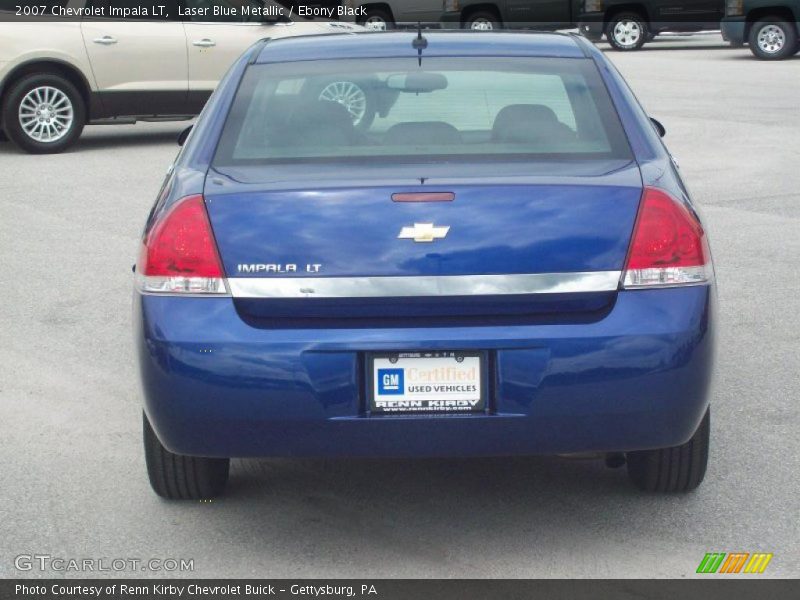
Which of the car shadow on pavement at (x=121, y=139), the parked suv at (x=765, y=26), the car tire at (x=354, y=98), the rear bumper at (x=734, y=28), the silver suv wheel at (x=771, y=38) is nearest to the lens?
the car tire at (x=354, y=98)

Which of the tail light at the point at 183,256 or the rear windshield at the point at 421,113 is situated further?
the rear windshield at the point at 421,113

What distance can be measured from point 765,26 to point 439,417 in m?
21.7

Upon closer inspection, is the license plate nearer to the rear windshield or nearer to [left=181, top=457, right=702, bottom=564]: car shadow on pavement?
[left=181, top=457, right=702, bottom=564]: car shadow on pavement

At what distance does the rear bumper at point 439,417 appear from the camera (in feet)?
13.1

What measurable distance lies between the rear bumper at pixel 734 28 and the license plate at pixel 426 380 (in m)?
21.8

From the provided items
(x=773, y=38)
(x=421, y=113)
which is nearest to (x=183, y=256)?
(x=421, y=113)

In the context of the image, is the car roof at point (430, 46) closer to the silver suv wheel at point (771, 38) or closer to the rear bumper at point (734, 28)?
the silver suv wheel at point (771, 38)

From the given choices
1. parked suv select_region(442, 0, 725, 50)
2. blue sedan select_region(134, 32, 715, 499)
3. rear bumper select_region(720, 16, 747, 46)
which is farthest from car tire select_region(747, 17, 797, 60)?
blue sedan select_region(134, 32, 715, 499)

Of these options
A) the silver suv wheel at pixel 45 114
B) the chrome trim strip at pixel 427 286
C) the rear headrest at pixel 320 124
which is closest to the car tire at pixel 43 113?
the silver suv wheel at pixel 45 114

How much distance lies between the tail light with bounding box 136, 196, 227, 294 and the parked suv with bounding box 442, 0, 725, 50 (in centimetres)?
2416

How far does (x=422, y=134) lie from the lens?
464 centimetres

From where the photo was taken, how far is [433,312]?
159 inches

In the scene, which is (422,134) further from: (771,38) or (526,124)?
(771,38)

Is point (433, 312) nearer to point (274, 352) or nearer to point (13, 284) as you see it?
point (274, 352)
